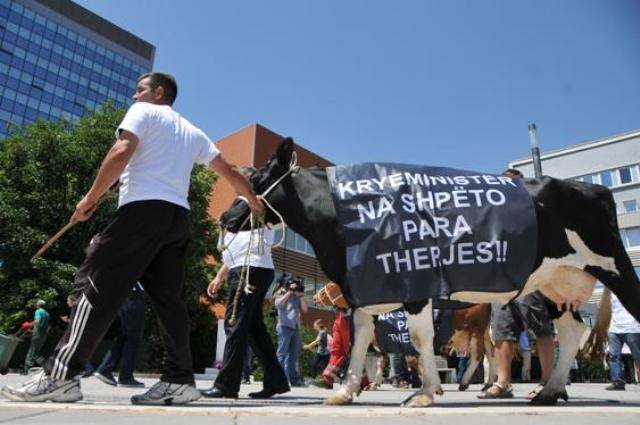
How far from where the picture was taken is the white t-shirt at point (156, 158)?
3.58 m

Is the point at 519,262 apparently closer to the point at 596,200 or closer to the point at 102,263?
the point at 596,200

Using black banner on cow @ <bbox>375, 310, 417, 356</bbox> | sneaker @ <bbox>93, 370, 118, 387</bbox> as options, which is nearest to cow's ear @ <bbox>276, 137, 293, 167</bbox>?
sneaker @ <bbox>93, 370, 118, 387</bbox>

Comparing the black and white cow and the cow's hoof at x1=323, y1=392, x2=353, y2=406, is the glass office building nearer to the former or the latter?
the black and white cow

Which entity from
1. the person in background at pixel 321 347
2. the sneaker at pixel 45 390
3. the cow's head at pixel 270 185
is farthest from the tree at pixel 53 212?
the sneaker at pixel 45 390

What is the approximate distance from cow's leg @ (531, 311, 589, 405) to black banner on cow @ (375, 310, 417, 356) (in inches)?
175

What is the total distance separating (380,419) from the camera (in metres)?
2.75

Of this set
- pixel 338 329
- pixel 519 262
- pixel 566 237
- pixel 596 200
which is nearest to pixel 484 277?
pixel 519 262

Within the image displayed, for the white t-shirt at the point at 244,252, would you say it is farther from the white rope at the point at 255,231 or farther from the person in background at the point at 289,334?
the person in background at the point at 289,334

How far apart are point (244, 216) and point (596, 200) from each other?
128 inches

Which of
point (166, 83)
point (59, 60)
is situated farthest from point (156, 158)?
point (59, 60)

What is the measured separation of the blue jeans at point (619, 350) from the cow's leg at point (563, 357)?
578 cm

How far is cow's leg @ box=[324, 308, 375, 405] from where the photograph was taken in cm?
423

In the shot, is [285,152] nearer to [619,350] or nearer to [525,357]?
[619,350]

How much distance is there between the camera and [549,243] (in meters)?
4.56
